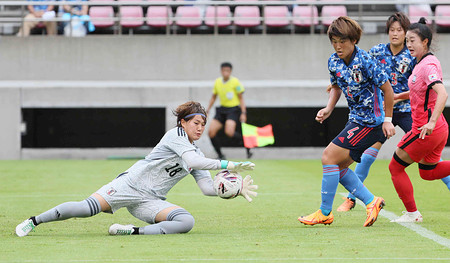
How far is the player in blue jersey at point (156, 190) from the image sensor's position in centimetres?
694

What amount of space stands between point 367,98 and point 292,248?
1.99 meters

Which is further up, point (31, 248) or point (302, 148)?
point (31, 248)

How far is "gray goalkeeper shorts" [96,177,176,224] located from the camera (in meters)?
7.06

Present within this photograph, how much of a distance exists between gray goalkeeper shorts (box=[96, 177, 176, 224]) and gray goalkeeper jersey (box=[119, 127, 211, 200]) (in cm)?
5

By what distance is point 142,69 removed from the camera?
67.6 feet

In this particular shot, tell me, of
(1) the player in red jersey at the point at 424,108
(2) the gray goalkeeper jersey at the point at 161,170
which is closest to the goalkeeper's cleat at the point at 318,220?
(1) the player in red jersey at the point at 424,108

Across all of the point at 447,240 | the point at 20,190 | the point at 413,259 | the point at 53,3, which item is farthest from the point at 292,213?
the point at 53,3

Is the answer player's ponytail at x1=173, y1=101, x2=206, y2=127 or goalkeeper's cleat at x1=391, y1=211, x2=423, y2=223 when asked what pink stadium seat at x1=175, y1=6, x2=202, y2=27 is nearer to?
goalkeeper's cleat at x1=391, y1=211, x2=423, y2=223

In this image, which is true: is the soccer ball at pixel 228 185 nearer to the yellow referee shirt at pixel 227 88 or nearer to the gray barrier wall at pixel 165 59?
the yellow referee shirt at pixel 227 88

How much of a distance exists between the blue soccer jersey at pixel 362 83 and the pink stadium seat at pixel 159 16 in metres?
13.6

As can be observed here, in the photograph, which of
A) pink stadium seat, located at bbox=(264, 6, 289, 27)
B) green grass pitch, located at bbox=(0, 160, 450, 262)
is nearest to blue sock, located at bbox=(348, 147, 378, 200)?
green grass pitch, located at bbox=(0, 160, 450, 262)

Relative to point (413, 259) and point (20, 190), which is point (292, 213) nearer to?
point (413, 259)

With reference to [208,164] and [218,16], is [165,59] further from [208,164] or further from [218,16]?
[208,164]

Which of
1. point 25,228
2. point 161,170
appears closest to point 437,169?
point 161,170
